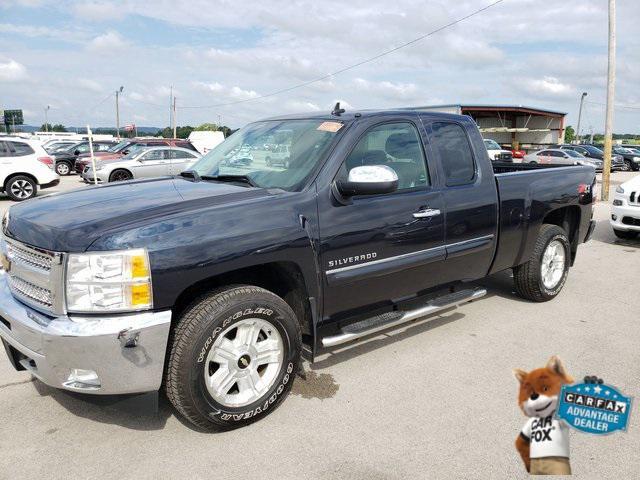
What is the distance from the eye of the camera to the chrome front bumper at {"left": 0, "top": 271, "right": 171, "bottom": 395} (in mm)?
2539

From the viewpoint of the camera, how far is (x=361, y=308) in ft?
12.0

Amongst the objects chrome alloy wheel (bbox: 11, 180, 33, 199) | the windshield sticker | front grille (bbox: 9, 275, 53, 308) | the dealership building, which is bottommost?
chrome alloy wheel (bbox: 11, 180, 33, 199)

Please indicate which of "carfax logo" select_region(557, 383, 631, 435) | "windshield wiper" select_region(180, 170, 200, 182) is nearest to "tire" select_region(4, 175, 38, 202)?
"windshield wiper" select_region(180, 170, 200, 182)

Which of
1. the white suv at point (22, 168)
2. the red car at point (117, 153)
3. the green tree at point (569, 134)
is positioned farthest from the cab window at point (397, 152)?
the green tree at point (569, 134)

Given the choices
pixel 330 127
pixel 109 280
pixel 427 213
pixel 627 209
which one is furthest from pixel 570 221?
pixel 109 280

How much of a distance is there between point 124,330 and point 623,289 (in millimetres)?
5571

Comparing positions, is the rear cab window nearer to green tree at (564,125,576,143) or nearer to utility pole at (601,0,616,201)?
utility pole at (601,0,616,201)

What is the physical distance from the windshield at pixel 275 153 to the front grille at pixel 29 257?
1352mm

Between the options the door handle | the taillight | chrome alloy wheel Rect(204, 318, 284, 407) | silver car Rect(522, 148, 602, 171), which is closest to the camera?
chrome alloy wheel Rect(204, 318, 284, 407)

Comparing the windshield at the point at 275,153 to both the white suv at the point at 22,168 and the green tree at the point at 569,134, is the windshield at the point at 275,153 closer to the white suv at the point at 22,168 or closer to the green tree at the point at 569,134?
the white suv at the point at 22,168

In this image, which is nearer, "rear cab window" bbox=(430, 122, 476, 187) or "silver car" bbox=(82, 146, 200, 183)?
"rear cab window" bbox=(430, 122, 476, 187)

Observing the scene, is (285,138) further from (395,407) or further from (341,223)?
(395,407)

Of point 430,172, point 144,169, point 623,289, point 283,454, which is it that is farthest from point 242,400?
point 144,169

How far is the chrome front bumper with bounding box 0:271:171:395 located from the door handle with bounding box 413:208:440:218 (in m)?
1.91
